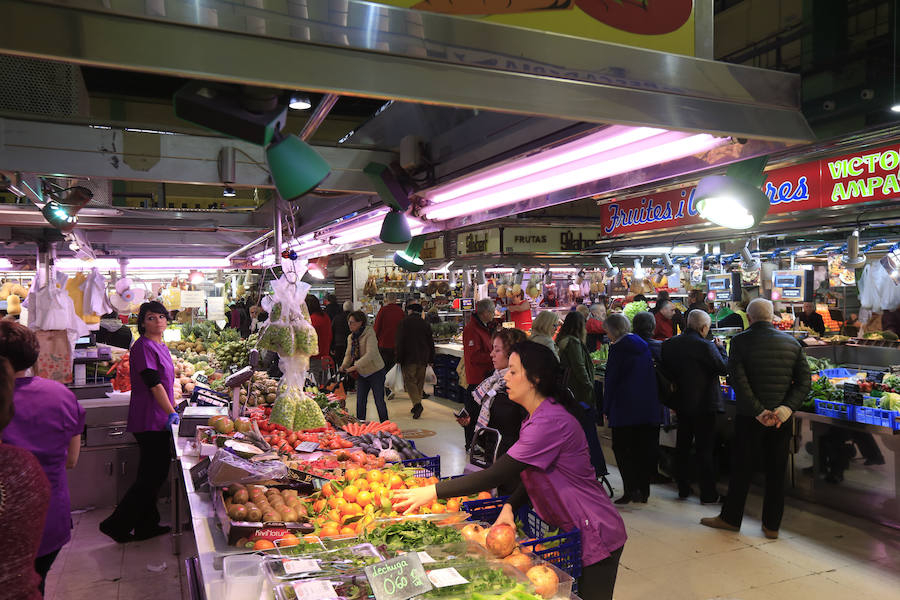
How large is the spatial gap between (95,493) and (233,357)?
2.84 m

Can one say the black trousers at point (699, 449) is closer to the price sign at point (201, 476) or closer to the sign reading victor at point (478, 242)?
the price sign at point (201, 476)

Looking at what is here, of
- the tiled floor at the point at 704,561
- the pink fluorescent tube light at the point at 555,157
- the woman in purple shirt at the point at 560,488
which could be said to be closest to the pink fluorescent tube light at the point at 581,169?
the pink fluorescent tube light at the point at 555,157

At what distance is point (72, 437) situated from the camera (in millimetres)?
3613

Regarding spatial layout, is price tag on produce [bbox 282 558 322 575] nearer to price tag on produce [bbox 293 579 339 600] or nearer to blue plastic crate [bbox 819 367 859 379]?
price tag on produce [bbox 293 579 339 600]

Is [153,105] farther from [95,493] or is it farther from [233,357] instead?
[95,493]

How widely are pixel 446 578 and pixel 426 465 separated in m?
1.67

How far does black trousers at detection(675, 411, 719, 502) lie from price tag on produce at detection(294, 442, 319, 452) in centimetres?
383

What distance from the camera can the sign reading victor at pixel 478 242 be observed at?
14.4m

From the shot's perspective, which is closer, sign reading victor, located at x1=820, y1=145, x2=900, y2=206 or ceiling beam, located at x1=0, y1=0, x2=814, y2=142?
ceiling beam, located at x1=0, y1=0, x2=814, y2=142

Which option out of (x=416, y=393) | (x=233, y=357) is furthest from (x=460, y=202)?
(x=416, y=393)

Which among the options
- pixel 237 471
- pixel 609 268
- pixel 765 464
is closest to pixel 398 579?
pixel 237 471

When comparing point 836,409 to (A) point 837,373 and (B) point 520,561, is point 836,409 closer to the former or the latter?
(A) point 837,373

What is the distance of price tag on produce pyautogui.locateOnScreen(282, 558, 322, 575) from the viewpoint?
2.27m

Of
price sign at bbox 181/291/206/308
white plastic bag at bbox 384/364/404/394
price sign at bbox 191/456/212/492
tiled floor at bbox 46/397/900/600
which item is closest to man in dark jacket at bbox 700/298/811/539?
tiled floor at bbox 46/397/900/600
